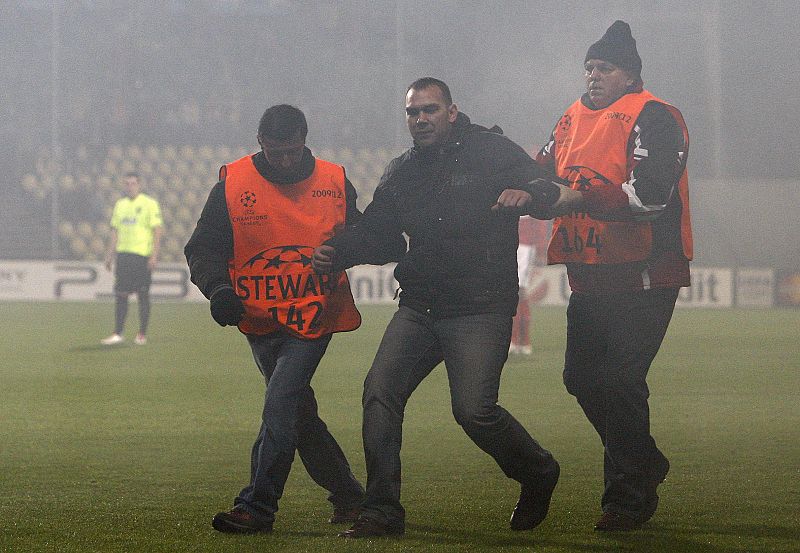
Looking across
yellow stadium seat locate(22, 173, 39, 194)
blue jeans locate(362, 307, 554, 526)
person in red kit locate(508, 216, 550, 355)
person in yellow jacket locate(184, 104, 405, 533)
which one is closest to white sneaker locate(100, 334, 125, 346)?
person in red kit locate(508, 216, 550, 355)

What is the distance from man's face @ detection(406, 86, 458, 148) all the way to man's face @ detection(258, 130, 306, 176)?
1.43 ft

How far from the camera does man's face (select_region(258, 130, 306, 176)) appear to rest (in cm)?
526

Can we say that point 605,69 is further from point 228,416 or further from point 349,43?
point 349,43

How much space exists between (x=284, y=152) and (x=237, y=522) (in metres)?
1.35

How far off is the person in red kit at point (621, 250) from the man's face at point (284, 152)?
40.6 inches

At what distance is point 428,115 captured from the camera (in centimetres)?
512

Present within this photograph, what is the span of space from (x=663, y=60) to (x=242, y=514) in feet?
86.4

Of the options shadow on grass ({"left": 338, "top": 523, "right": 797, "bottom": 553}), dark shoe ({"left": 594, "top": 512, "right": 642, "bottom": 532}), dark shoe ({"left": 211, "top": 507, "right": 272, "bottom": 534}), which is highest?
dark shoe ({"left": 211, "top": 507, "right": 272, "bottom": 534})

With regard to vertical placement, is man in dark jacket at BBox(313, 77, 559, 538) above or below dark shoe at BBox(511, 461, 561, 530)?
above

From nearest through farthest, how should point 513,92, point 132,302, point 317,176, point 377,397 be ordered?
point 377,397
point 317,176
point 132,302
point 513,92

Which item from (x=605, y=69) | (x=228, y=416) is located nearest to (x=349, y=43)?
(x=228, y=416)

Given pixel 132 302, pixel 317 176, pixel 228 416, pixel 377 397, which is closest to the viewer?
pixel 377 397

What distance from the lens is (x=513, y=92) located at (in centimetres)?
2952

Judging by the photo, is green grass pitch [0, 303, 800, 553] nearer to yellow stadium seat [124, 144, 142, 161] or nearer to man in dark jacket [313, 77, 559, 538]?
man in dark jacket [313, 77, 559, 538]
